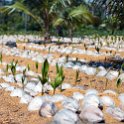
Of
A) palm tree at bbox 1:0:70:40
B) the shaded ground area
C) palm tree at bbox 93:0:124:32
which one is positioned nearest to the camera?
the shaded ground area

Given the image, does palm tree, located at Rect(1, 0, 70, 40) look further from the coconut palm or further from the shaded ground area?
the shaded ground area

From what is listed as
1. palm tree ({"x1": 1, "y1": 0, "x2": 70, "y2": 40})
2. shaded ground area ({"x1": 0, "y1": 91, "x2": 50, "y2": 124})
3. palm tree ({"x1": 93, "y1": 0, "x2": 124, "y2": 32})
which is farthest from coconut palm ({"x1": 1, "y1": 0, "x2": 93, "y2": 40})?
shaded ground area ({"x1": 0, "y1": 91, "x2": 50, "y2": 124})

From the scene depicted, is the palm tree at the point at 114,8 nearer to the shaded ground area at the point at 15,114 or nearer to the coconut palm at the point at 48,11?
the shaded ground area at the point at 15,114

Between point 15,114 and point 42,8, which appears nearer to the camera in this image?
Result: point 15,114

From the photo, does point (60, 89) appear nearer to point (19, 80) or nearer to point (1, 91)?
point (1, 91)

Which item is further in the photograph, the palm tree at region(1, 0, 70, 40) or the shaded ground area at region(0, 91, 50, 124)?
the palm tree at region(1, 0, 70, 40)

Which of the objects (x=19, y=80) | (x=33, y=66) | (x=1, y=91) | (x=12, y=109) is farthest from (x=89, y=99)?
(x=33, y=66)

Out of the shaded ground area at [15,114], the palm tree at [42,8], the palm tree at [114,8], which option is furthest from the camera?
the palm tree at [42,8]

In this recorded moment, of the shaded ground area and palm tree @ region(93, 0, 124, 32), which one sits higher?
palm tree @ region(93, 0, 124, 32)

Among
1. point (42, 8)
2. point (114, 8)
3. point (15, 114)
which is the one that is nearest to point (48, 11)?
point (42, 8)

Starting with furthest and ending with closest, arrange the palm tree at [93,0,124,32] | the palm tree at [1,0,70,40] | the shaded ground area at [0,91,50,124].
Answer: the palm tree at [1,0,70,40]
the palm tree at [93,0,124,32]
the shaded ground area at [0,91,50,124]

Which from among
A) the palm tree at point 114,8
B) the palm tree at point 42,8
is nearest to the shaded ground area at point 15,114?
the palm tree at point 114,8

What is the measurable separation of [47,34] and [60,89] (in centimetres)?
1253

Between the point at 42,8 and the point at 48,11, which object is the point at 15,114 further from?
the point at 48,11
